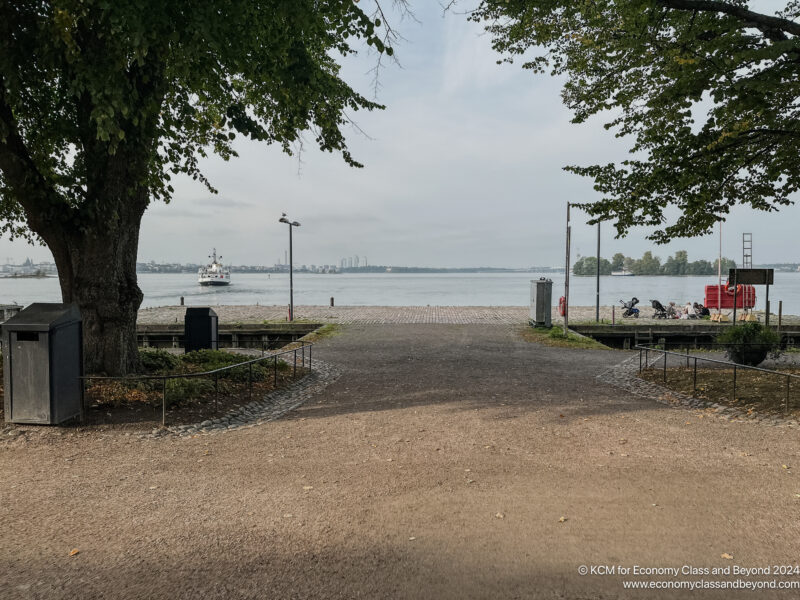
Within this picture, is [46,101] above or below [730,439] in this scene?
above

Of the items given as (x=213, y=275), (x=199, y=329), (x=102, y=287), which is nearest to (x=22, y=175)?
(x=102, y=287)

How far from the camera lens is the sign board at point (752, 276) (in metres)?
16.3

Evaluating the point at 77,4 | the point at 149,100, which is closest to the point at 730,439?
the point at 149,100

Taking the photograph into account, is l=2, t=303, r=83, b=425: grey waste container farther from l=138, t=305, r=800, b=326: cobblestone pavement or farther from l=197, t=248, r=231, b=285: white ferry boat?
l=197, t=248, r=231, b=285: white ferry boat

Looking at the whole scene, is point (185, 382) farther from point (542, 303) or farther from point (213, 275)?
point (213, 275)

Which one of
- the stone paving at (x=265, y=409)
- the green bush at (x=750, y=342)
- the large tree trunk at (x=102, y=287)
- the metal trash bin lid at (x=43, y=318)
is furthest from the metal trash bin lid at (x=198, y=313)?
the green bush at (x=750, y=342)

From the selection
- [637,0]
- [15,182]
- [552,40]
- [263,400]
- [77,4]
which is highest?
[552,40]

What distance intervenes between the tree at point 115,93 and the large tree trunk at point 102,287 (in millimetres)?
17

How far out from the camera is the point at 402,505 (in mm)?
4551

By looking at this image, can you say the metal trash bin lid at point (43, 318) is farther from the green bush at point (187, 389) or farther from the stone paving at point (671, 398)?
the stone paving at point (671, 398)

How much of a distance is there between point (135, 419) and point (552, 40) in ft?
33.9

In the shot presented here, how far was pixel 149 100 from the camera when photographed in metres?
8.05

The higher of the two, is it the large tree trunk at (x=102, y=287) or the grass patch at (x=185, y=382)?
the large tree trunk at (x=102, y=287)

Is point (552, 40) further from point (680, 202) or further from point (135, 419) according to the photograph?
point (135, 419)
